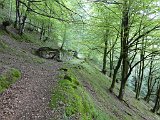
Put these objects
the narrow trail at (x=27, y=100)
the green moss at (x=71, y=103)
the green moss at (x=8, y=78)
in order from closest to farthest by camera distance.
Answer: the narrow trail at (x=27, y=100) → the green moss at (x=71, y=103) → the green moss at (x=8, y=78)

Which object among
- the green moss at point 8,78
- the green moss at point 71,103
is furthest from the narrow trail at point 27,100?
the green moss at point 71,103

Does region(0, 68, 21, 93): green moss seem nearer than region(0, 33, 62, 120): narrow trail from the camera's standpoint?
No

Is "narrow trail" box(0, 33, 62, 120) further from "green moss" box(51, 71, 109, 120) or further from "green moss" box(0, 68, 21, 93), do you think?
"green moss" box(51, 71, 109, 120)

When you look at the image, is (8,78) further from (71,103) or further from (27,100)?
(71,103)

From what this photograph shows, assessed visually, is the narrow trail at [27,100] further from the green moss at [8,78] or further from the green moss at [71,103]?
the green moss at [71,103]

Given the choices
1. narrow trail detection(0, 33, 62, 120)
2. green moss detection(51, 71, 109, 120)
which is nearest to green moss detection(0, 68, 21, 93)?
narrow trail detection(0, 33, 62, 120)

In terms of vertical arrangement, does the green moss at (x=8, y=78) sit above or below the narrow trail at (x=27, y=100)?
above

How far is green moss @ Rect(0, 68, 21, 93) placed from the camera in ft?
34.2

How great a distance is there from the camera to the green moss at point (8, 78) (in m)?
10.4

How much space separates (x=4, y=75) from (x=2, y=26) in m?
15.3

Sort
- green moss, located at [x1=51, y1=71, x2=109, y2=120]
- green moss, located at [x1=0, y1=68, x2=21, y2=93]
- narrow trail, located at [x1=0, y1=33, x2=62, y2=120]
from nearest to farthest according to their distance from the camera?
narrow trail, located at [x1=0, y1=33, x2=62, y2=120], green moss, located at [x1=51, y1=71, x2=109, y2=120], green moss, located at [x1=0, y1=68, x2=21, y2=93]

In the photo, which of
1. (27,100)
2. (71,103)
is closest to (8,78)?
(27,100)

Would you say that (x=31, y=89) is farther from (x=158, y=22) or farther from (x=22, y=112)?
(x=158, y=22)

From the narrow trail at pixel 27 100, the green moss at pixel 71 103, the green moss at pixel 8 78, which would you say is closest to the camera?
the narrow trail at pixel 27 100
